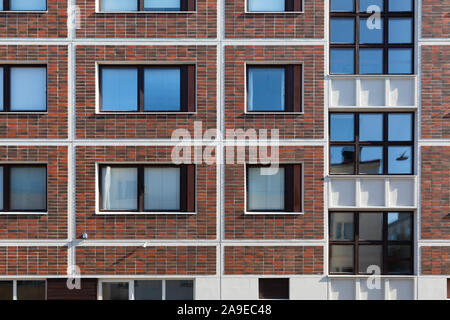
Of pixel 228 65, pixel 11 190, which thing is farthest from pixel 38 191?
pixel 228 65

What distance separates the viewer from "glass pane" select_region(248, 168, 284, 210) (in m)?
8.48

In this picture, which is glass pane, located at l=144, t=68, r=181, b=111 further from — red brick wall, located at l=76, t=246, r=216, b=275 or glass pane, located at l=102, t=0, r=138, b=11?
red brick wall, located at l=76, t=246, r=216, b=275

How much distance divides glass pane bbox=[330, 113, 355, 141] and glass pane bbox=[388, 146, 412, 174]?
3.35ft

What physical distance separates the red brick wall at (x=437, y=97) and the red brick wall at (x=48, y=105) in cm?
844

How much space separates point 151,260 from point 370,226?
207 inches

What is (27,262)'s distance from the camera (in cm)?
821

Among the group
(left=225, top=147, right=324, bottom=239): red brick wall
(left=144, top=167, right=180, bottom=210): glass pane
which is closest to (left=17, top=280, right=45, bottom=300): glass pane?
(left=144, top=167, right=180, bottom=210): glass pane

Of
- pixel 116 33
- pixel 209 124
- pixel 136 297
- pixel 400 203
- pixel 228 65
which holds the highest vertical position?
pixel 116 33

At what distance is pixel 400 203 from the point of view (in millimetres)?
8344

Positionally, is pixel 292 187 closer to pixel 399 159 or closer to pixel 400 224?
pixel 399 159

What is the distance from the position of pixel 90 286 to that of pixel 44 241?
1488mm

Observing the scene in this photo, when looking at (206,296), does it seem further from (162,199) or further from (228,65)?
(228,65)

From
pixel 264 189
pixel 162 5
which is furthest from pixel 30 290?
pixel 162 5

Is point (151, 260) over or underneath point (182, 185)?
underneath
